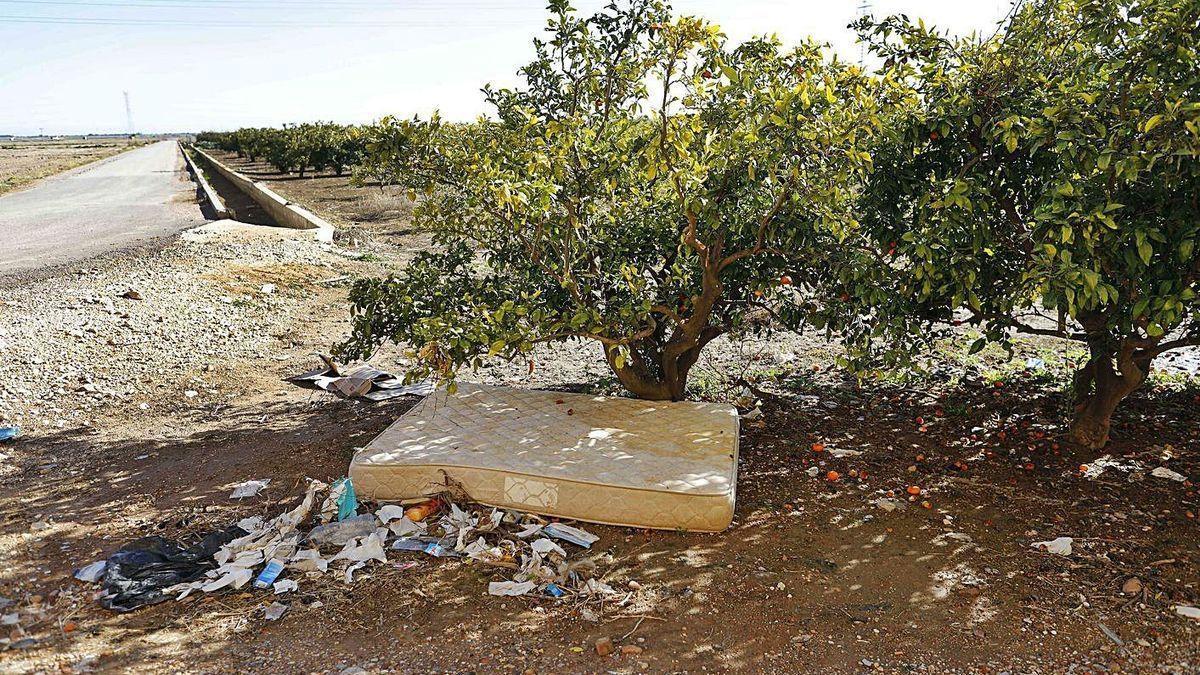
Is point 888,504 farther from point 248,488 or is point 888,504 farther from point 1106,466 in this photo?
point 248,488

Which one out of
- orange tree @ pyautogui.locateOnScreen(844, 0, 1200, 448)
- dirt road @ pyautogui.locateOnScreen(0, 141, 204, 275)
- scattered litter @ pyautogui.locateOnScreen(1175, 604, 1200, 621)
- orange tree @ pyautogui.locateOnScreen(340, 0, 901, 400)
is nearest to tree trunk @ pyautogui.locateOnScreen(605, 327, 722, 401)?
orange tree @ pyautogui.locateOnScreen(340, 0, 901, 400)

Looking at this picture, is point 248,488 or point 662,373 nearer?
point 248,488

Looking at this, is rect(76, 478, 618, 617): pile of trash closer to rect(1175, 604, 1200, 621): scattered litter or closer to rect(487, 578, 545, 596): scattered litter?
rect(487, 578, 545, 596): scattered litter

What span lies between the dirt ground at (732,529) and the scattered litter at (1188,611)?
0.03 meters

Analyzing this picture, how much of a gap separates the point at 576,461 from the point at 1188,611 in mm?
2328

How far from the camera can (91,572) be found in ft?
10.4

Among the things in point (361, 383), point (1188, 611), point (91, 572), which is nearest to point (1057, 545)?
point (1188, 611)

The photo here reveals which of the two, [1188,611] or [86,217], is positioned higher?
[86,217]

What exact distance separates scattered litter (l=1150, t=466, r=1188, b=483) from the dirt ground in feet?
0.19

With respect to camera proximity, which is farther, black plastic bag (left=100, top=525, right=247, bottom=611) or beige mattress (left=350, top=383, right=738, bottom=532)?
beige mattress (left=350, top=383, right=738, bottom=532)

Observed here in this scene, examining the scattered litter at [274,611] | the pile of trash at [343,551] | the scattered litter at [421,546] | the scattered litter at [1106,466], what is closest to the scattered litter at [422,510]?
the pile of trash at [343,551]

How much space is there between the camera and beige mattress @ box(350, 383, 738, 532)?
11.1 ft

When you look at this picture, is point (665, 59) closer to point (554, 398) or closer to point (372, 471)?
point (554, 398)

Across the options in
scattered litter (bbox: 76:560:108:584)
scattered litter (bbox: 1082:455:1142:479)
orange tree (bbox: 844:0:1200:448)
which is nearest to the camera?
orange tree (bbox: 844:0:1200:448)
